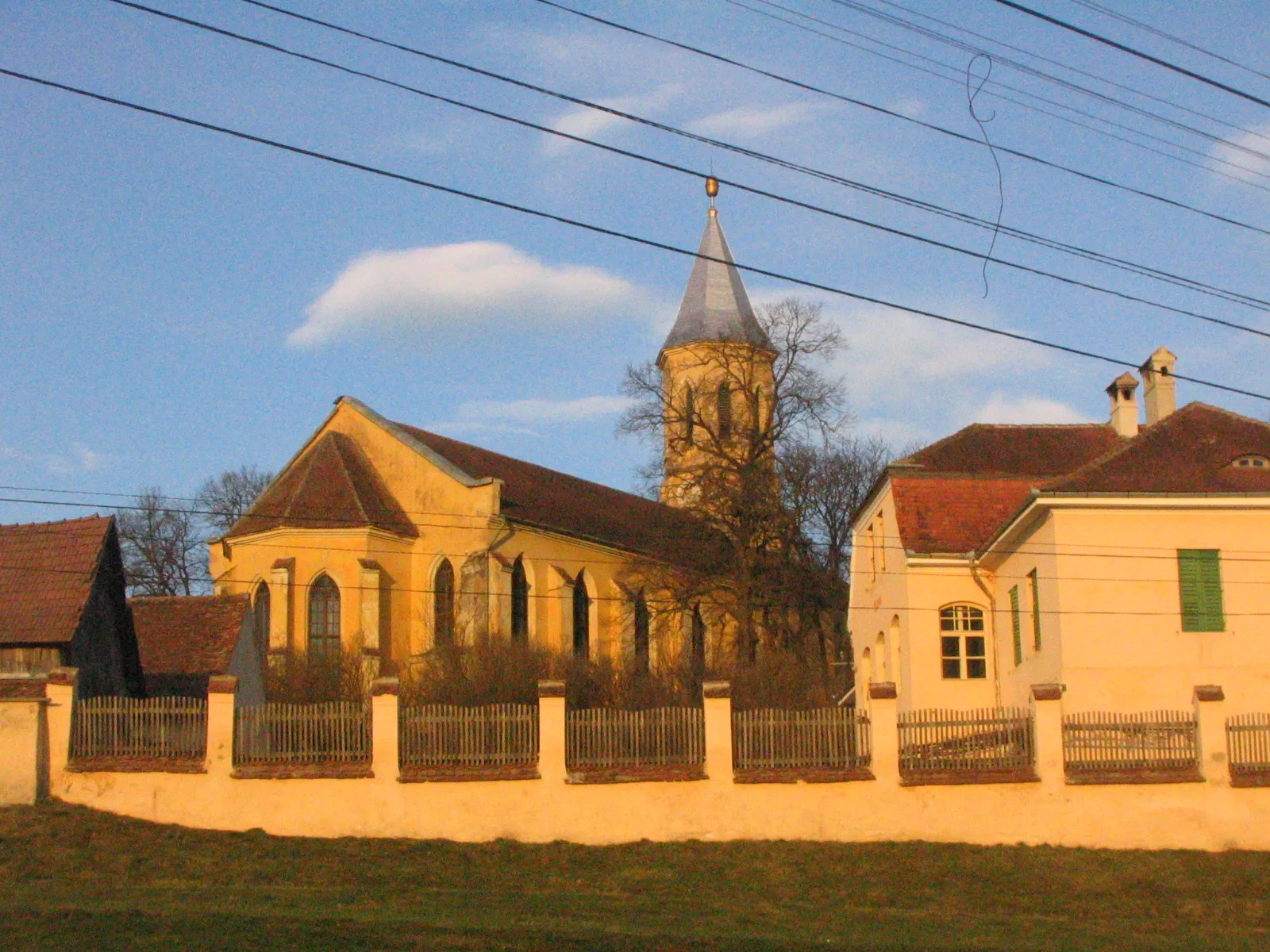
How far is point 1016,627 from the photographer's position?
104 feet

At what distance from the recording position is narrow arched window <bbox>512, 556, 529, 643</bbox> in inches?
1864

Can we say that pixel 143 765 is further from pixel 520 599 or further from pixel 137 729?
pixel 520 599

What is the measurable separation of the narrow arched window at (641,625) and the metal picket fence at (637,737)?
28.2 m

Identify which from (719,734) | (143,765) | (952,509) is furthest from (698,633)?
(143,765)

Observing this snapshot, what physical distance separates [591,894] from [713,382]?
133 ft

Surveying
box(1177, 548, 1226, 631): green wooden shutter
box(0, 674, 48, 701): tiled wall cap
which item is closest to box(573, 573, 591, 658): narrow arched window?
box(1177, 548, 1226, 631): green wooden shutter

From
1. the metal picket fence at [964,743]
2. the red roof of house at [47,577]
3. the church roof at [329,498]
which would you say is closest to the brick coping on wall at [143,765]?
the red roof of house at [47,577]

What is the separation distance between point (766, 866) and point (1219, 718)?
7410 mm

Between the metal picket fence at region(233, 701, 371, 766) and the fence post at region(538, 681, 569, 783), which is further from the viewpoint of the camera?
the metal picket fence at region(233, 701, 371, 766)

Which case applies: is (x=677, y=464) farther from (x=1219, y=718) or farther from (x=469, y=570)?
(x=1219, y=718)

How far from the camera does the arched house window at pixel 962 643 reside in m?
33.5

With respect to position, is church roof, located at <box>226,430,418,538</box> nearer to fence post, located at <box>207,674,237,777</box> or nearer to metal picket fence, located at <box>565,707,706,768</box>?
fence post, located at <box>207,674,237,777</box>

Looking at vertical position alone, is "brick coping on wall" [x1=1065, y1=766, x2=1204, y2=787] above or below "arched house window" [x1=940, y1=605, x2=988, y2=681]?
below

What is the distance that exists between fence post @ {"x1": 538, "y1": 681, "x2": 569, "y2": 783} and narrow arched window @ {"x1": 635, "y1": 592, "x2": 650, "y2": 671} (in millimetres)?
28374
